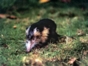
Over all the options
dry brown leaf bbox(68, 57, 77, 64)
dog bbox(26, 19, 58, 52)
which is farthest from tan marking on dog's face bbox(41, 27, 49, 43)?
dry brown leaf bbox(68, 57, 77, 64)

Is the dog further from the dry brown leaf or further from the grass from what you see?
the dry brown leaf

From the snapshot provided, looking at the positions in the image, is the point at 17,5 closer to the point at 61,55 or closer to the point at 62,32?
the point at 62,32

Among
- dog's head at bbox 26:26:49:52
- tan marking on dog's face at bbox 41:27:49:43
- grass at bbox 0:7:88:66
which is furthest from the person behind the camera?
tan marking on dog's face at bbox 41:27:49:43

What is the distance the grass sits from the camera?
4.17 metres

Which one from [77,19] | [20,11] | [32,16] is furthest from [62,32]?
[20,11]

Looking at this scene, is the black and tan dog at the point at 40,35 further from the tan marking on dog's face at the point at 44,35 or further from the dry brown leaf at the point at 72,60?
the dry brown leaf at the point at 72,60

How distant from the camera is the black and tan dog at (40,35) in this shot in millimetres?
4391

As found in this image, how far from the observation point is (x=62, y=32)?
5293 mm

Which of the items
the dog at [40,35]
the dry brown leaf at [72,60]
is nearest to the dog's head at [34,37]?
the dog at [40,35]

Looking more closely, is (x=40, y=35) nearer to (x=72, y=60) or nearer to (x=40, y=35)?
(x=40, y=35)

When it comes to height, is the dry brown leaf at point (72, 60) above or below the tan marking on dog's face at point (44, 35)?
below

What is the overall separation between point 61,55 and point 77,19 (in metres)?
1.91

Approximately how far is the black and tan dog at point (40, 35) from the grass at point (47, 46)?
0.31 ft

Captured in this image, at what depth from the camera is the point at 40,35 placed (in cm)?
446
